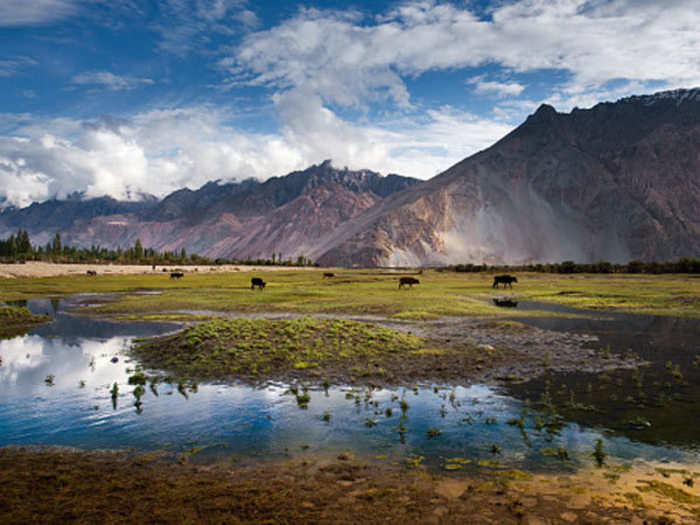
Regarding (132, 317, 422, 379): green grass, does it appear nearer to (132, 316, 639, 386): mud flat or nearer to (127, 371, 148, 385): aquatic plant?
(132, 316, 639, 386): mud flat

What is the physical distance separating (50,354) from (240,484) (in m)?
17.0

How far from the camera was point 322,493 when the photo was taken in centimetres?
827

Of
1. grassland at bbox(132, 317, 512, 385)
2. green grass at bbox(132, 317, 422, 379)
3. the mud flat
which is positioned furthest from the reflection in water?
green grass at bbox(132, 317, 422, 379)

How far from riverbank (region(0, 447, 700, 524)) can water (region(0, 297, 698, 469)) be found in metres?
0.75

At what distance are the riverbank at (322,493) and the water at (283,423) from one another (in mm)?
754

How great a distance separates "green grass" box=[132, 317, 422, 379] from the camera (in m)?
18.0

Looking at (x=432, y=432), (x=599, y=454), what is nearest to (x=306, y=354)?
(x=432, y=432)

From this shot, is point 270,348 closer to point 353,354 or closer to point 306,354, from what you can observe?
point 306,354

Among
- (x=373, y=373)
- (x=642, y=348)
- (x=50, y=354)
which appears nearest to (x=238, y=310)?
(x=50, y=354)

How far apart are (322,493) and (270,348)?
12.5m

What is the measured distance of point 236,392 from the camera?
48.9 feet

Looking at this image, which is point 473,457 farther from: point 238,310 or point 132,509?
point 238,310

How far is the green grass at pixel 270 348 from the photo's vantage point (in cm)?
1800

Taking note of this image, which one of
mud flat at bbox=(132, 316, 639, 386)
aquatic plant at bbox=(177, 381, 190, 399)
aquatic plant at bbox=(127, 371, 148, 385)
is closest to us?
aquatic plant at bbox=(177, 381, 190, 399)
